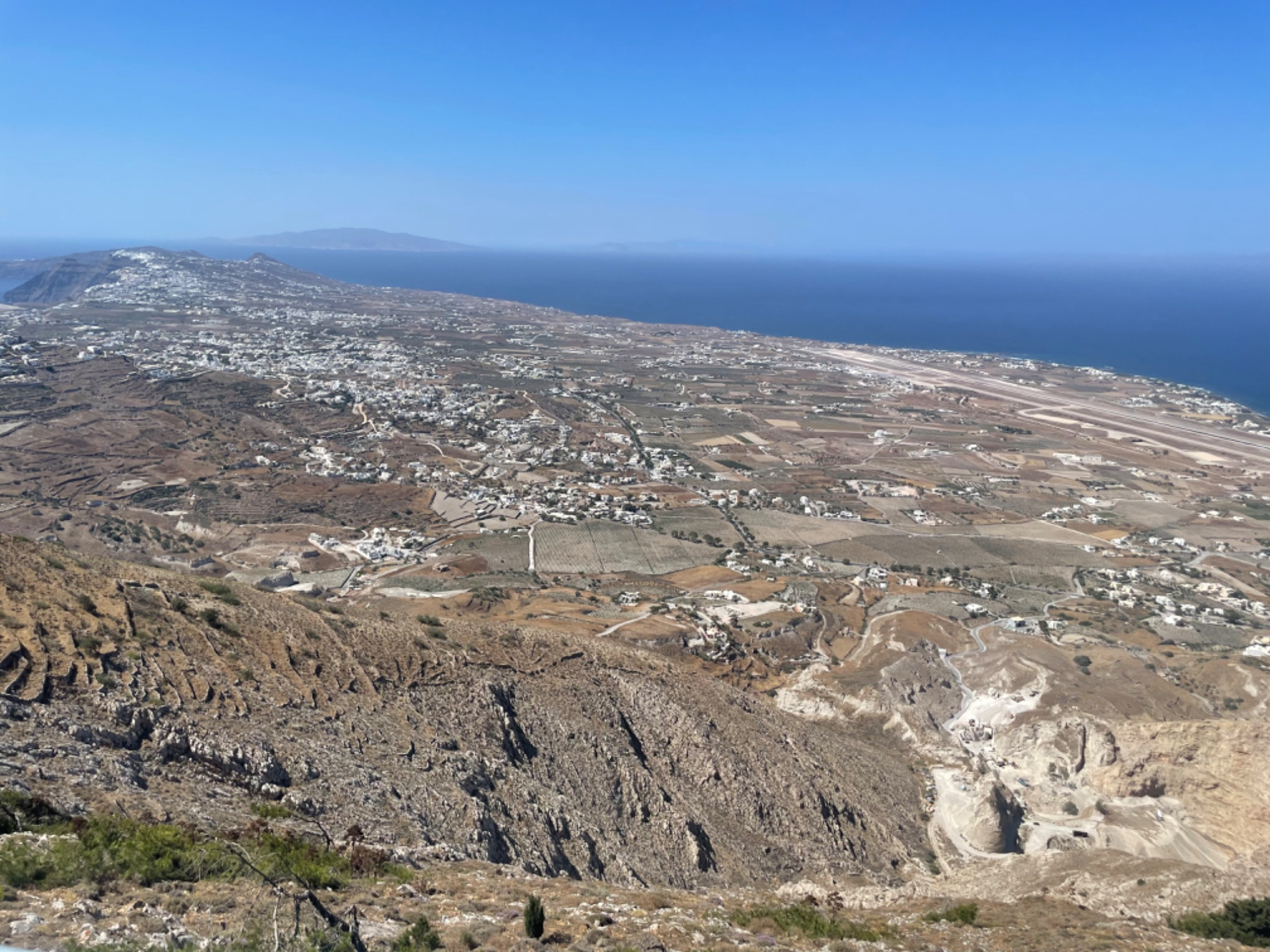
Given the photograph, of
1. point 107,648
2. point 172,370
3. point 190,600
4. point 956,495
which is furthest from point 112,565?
point 172,370

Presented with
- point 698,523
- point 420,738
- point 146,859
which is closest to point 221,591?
point 420,738

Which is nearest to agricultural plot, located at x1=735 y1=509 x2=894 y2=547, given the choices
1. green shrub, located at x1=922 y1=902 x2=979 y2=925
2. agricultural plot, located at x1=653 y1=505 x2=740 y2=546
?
agricultural plot, located at x1=653 y1=505 x2=740 y2=546

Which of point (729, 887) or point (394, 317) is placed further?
point (394, 317)

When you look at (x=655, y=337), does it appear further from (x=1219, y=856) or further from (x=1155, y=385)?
(x=1219, y=856)

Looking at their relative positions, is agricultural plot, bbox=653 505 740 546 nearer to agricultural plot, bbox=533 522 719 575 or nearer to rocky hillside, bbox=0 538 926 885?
agricultural plot, bbox=533 522 719 575

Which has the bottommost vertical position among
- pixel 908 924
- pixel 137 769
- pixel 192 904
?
pixel 908 924

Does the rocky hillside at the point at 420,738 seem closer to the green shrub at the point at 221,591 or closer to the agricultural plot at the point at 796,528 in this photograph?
the green shrub at the point at 221,591

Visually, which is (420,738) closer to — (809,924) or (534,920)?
(534,920)
